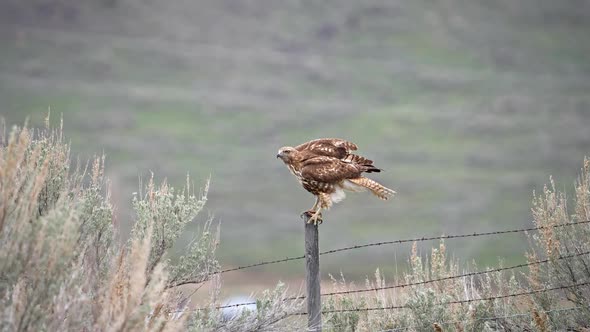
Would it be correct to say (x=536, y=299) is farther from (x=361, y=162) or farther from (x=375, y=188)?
(x=361, y=162)

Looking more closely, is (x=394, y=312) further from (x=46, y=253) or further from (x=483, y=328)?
(x=46, y=253)

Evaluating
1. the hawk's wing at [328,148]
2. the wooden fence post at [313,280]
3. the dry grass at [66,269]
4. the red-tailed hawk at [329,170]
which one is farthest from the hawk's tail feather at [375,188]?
the dry grass at [66,269]

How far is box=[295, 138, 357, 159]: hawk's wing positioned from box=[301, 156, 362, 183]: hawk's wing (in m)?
0.09

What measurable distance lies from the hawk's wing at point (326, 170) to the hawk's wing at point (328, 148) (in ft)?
0.28

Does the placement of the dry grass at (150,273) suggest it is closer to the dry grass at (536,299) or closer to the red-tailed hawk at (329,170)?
the dry grass at (536,299)

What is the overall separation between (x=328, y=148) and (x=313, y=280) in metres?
1.22

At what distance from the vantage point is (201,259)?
673 cm

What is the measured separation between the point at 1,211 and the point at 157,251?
82.6 inches

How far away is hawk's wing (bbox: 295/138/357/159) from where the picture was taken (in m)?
6.64

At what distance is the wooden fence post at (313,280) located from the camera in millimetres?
6066

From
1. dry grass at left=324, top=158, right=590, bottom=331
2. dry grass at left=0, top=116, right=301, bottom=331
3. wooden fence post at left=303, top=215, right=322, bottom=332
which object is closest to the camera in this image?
dry grass at left=0, top=116, right=301, bottom=331

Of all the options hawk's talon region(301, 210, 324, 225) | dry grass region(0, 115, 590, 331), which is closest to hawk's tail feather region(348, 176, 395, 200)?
hawk's talon region(301, 210, 324, 225)

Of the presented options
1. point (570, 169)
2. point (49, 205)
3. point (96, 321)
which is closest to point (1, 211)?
point (96, 321)

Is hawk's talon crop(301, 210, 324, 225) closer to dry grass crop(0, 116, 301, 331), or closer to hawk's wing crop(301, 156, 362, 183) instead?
hawk's wing crop(301, 156, 362, 183)
